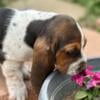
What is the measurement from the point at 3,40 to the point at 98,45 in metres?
→ 1.90

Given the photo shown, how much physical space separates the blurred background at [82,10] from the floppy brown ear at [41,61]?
5.78 ft

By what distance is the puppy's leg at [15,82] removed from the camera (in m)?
2.21

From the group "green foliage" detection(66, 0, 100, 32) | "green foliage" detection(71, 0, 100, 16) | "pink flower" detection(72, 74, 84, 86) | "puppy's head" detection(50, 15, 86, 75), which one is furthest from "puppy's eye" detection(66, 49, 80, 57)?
"green foliage" detection(71, 0, 100, 16)

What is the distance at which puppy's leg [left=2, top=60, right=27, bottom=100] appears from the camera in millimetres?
2209

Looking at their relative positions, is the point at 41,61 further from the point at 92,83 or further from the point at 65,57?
the point at 92,83

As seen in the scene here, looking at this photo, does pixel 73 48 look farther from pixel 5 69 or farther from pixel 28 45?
pixel 5 69

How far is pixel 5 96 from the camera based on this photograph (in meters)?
2.29

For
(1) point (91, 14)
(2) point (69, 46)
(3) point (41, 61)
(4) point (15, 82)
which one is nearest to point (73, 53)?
(2) point (69, 46)

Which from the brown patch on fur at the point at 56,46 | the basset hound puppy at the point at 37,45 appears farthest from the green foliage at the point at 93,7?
the brown patch on fur at the point at 56,46

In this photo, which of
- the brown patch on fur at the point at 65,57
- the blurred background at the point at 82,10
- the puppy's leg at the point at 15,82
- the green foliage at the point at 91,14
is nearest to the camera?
the brown patch on fur at the point at 65,57

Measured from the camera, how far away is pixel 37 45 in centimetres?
200

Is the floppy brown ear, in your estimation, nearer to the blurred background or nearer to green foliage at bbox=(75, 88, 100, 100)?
green foliage at bbox=(75, 88, 100, 100)

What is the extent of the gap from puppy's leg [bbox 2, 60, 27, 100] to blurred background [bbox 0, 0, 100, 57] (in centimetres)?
159

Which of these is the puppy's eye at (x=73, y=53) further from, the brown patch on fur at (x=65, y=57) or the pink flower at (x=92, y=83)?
the pink flower at (x=92, y=83)
